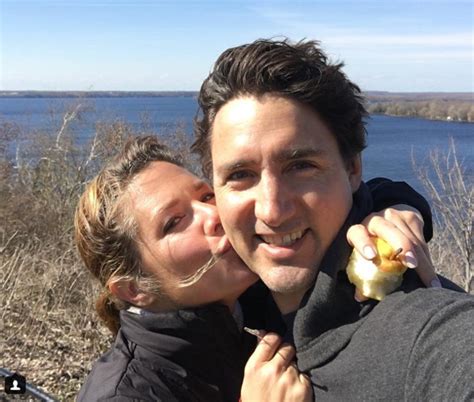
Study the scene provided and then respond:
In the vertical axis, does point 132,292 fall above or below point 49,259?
above

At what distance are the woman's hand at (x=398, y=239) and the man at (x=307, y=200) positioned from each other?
0.03 meters

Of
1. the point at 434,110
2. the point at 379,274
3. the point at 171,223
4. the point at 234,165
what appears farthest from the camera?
the point at 434,110

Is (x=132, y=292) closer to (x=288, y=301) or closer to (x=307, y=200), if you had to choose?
(x=288, y=301)

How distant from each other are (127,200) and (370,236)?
111 centimetres

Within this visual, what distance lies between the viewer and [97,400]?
2.30m

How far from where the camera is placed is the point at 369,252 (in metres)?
1.86

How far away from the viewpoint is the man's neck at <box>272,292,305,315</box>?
231 centimetres

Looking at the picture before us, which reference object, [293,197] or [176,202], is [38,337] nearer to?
[176,202]

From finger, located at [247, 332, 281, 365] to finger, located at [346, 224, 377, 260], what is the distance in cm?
51

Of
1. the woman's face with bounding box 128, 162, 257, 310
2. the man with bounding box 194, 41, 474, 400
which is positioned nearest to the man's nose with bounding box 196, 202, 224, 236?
the woman's face with bounding box 128, 162, 257, 310

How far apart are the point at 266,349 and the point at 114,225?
855mm

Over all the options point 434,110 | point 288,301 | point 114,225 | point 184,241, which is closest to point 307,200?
point 288,301

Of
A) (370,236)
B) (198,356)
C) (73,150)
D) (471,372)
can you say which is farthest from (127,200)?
(73,150)

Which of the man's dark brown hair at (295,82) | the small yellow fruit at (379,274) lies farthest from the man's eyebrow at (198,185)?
the small yellow fruit at (379,274)
